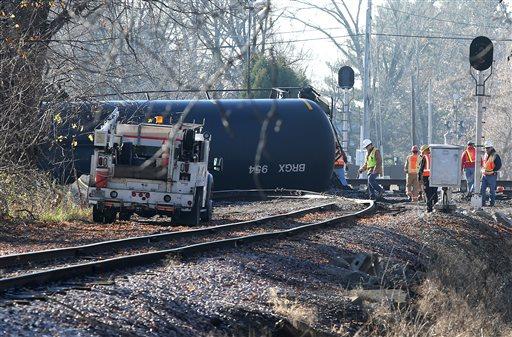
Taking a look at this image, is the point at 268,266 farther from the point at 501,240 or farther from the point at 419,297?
the point at 501,240

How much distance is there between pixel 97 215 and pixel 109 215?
219 millimetres

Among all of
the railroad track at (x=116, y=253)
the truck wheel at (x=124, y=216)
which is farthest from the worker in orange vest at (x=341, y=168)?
the railroad track at (x=116, y=253)

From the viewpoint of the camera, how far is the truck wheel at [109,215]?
20328mm

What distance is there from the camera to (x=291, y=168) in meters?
30.5

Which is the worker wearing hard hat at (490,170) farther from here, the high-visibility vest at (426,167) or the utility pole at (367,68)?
the utility pole at (367,68)

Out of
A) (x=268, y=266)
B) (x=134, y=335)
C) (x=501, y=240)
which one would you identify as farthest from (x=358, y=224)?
(x=134, y=335)

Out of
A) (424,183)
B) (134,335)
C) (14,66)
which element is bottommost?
(134,335)

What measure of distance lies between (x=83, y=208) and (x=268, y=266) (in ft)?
36.7

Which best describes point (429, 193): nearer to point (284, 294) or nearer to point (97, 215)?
point (97, 215)

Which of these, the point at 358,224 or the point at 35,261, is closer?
the point at 35,261

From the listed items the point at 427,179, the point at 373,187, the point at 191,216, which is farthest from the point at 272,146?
the point at 191,216

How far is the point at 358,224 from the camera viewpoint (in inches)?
804

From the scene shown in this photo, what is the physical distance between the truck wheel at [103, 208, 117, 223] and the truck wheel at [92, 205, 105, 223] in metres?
0.05

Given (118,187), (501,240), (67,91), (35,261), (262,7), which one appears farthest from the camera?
(67,91)
